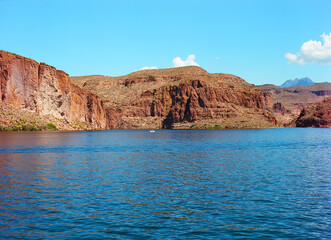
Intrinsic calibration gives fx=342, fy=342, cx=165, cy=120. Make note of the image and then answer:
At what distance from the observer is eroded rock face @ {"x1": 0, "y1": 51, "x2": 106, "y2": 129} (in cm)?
13975

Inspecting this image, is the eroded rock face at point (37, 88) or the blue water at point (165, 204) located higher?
the eroded rock face at point (37, 88)

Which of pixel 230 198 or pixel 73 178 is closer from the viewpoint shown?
pixel 230 198

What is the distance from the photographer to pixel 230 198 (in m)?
23.8

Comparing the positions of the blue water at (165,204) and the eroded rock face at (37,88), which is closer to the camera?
the blue water at (165,204)

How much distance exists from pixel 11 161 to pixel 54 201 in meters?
24.9

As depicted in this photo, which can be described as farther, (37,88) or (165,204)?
(37,88)

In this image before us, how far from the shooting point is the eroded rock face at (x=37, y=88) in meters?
140

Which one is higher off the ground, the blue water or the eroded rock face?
the eroded rock face

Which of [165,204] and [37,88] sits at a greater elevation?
[37,88]

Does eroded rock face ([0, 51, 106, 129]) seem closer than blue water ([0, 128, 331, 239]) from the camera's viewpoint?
No

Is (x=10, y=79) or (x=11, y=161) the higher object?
(x=10, y=79)

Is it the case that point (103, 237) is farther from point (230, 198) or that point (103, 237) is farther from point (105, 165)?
point (105, 165)

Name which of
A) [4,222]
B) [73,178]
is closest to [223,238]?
[4,222]

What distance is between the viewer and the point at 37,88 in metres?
153
